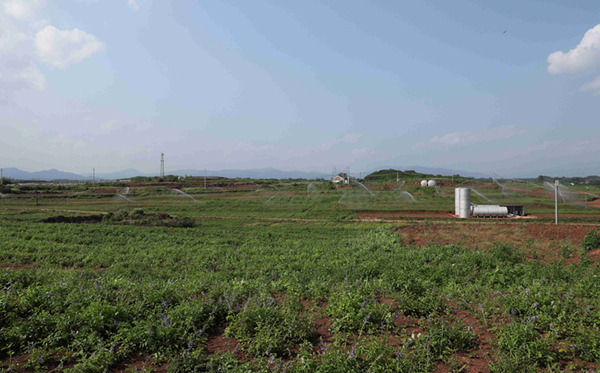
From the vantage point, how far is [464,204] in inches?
1186

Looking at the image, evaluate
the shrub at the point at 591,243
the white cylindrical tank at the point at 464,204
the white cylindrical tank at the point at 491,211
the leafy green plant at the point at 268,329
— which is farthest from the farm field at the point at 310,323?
the white cylindrical tank at the point at 491,211

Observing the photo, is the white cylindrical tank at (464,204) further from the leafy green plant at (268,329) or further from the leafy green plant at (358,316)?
the leafy green plant at (268,329)

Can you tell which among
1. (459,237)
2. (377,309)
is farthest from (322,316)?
(459,237)

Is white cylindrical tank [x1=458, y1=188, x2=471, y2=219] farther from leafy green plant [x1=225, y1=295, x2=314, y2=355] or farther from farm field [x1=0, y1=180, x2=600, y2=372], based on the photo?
leafy green plant [x1=225, y1=295, x2=314, y2=355]

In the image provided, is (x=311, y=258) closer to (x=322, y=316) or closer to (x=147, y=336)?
(x=322, y=316)

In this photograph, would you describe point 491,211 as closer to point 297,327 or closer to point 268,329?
point 297,327

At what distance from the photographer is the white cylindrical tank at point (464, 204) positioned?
29894mm

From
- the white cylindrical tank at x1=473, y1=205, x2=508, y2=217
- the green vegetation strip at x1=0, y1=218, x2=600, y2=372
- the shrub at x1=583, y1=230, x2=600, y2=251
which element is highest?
the green vegetation strip at x1=0, y1=218, x2=600, y2=372

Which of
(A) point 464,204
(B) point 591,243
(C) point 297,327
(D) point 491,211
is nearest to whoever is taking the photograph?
(C) point 297,327

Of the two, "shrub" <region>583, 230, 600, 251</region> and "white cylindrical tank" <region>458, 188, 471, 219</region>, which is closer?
"shrub" <region>583, 230, 600, 251</region>

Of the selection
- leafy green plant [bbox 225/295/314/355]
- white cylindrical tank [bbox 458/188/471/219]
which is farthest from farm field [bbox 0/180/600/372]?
white cylindrical tank [bbox 458/188/471/219]

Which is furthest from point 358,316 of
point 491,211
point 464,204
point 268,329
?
point 491,211

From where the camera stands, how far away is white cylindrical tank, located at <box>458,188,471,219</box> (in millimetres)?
29894

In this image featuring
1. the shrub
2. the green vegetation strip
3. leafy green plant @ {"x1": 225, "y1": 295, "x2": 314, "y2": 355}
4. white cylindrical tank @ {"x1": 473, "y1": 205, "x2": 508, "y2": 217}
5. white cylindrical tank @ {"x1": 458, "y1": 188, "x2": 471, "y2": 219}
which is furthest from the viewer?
white cylindrical tank @ {"x1": 458, "y1": 188, "x2": 471, "y2": 219}
